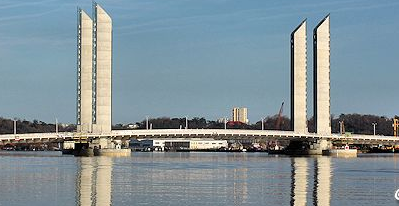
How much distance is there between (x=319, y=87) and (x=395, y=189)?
7870cm

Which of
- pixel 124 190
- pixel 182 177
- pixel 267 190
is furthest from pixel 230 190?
pixel 182 177

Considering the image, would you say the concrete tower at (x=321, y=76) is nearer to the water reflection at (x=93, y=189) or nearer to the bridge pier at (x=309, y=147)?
the bridge pier at (x=309, y=147)

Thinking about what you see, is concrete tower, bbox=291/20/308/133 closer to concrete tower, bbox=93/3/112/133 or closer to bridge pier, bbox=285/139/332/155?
bridge pier, bbox=285/139/332/155

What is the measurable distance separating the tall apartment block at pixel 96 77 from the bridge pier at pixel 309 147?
28054 millimetres

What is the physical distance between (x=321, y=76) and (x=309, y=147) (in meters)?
9.65

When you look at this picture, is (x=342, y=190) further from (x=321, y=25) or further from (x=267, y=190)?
(x=321, y=25)

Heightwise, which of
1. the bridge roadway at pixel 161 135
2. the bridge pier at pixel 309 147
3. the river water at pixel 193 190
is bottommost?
the river water at pixel 193 190

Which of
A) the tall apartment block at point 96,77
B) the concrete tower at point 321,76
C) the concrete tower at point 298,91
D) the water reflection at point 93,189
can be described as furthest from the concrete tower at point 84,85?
the water reflection at point 93,189

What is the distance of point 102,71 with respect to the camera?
4242 inches

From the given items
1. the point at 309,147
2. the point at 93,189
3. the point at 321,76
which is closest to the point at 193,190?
the point at 93,189

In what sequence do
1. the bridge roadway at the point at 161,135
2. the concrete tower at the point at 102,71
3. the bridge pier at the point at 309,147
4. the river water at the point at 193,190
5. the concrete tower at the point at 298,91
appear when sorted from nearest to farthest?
the river water at the point at 193,190
the bridge roadway at the point at 161,135
the concrete tower at the point at 102,71
the concrete tower at the point at 298,91
the bridge pier at the point at 309,147

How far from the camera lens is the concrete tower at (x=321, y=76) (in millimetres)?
119562

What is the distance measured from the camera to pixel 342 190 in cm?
4006

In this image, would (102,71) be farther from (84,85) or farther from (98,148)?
(98,148)
